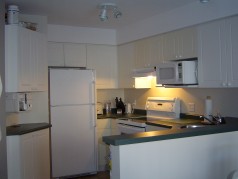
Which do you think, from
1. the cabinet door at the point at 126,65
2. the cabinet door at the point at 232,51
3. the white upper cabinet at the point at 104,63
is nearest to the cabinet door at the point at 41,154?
the white upper cabinet at the point at 104,63

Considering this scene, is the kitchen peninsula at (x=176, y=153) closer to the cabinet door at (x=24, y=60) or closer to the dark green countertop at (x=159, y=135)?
the dark green countertop at (x=159, y=135)

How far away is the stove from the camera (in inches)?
174

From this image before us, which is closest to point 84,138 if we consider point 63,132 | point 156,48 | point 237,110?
point 63,132

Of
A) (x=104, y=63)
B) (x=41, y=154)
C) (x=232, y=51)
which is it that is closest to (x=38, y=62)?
(x=41, y=154)

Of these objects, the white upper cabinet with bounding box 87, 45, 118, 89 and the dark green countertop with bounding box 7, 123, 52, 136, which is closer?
the dark green countertop with bounding box 7, 123, 52, 136

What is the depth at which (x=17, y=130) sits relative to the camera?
3.60 meters

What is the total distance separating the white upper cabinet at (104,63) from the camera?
523 cm

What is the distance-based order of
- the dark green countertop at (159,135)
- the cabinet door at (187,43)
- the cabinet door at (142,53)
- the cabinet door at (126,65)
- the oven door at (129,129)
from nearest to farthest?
1. the dark green countertop at (159,135)
2. the cabinet door at (187,43)
3. the oven door at (129,129)
4. the cabinet door at (142,53)
5. the cabinet door at (126,65)

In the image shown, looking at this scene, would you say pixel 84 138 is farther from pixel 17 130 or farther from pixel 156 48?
pixel 156 48

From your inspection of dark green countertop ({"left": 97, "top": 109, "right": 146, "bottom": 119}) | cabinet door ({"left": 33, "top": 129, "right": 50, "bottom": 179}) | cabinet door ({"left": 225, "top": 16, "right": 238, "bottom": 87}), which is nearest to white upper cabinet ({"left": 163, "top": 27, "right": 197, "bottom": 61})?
cabinet door ({"left": 225, "top": 16, "right": 238, "bottom": 87})

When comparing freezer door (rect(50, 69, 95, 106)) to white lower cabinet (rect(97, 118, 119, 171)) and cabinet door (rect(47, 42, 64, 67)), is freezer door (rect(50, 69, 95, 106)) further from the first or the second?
white lower cabinet (rect(97, 118, 119, 171))

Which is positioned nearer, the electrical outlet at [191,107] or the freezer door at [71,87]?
the electrical outlet at [191,107]

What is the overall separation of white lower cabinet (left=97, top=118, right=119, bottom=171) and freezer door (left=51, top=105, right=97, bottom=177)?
204 mm

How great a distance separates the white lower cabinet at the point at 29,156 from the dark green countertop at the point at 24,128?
43 millimetres
